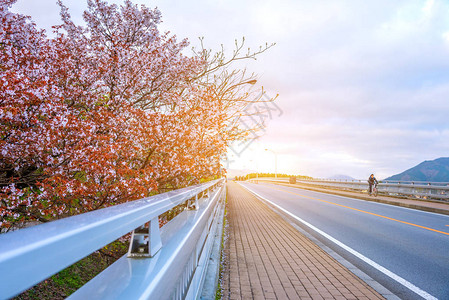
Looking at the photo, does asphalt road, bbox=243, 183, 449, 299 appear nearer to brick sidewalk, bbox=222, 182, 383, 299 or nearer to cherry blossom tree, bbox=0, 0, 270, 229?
brick sidewalk, bbox=222, 182, 383, 299

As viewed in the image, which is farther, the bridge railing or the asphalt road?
the bridge railing

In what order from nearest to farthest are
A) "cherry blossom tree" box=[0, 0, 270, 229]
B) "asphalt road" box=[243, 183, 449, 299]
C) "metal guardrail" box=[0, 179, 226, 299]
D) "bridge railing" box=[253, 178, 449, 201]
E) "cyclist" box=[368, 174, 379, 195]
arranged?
"metal guardrail" box=[0, 179, 226, 299] < "cherry blossom tree" box=[0, 0, 270, 229] < "asphalt road" box=[243, 183, 449, 299] < "bridge railing" box=[253, 178, 449, 201] < "cyclist" box=[368, 174, 379, 195]

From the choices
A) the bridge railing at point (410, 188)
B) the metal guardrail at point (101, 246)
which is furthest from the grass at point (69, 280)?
the bridge railing at point (410, 188)

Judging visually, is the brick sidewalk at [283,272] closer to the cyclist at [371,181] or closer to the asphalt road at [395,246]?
the asphalt road at [395,246]

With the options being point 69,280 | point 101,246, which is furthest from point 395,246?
point 101,246

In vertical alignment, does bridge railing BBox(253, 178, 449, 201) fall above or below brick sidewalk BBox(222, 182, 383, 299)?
above

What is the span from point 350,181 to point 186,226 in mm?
32238

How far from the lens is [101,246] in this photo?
97 cm

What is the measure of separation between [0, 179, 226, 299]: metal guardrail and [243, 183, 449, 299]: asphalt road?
466 cm

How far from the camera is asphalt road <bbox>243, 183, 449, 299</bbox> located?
17.4ft

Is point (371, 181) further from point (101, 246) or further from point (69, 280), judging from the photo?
point (101, 246)

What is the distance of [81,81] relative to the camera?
5859 mm

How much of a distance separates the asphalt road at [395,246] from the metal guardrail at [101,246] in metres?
4.66

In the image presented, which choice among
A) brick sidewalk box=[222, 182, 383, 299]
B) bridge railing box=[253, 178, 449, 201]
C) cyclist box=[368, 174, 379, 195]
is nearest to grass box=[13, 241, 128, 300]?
brick sidewalk box=[222, 182, 383, 299]
